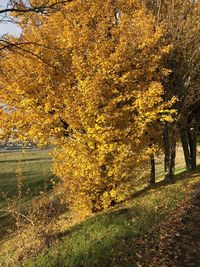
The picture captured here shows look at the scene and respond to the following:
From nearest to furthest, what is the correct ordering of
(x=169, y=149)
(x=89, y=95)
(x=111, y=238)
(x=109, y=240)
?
(x=109, y=240), (x=111, y=238), (x=89, y=95), (x=169, y=149)

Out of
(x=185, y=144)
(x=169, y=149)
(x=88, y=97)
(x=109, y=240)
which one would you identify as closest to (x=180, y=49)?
(x=169, y=149)

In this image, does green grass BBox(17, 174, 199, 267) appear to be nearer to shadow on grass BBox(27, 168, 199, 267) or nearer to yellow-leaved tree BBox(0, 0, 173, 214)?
shadow on grass BBox(27, 168, 199, 267)

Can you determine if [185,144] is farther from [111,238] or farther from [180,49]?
[111,238]

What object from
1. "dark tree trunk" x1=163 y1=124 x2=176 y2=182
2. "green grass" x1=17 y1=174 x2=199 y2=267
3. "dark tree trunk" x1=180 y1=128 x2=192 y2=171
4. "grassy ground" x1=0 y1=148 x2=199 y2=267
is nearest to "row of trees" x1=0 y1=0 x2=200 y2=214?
"grassy ground" x1=0 y1=148 x2=199 y2=267

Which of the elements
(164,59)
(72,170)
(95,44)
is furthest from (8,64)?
(164,59)

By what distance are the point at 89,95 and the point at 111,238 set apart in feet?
21.1

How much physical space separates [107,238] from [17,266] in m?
2.85

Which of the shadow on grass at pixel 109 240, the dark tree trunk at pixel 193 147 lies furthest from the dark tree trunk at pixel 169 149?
the dark tree trunk at pixel 193 147

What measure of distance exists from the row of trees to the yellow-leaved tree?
0.05 metres

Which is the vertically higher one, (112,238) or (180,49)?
(180,49)

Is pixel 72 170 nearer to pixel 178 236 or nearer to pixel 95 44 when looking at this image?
pixel 95 44

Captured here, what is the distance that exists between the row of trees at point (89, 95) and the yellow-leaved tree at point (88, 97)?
0.05 m

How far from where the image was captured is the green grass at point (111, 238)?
10.3m

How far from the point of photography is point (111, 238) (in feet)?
38.7
